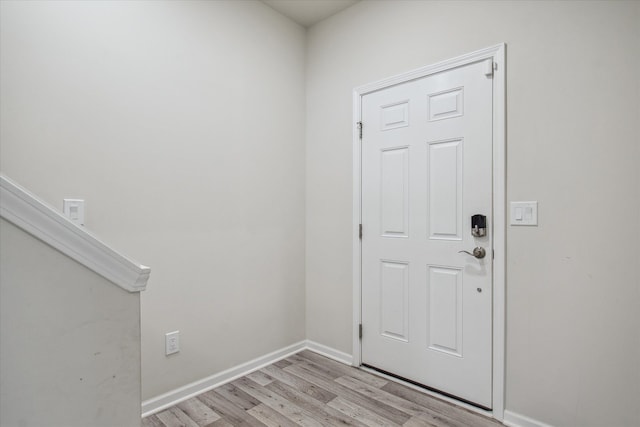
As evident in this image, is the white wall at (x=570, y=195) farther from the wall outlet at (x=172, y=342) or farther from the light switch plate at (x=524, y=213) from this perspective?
the wall outlet at (x=172, y=342)

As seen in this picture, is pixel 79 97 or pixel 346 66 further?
pixel 346 66

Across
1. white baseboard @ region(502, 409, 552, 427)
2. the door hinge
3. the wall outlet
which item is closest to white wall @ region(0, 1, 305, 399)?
the wall outlet

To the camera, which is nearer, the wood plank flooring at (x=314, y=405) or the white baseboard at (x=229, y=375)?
the wood plank flooring at (x=314, y=405)

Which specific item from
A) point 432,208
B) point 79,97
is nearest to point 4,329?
point 79,97

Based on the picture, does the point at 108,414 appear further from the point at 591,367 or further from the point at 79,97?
the point at 591,367

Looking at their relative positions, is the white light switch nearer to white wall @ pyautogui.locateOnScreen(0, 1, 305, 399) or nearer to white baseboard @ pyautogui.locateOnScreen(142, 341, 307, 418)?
white wall @ pyautogui.locateOnScreen(0, 1, 305, 399)

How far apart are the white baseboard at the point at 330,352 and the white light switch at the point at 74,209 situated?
2.00 metres

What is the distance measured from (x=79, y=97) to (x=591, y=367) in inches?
117

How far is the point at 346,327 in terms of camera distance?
2.75 meters

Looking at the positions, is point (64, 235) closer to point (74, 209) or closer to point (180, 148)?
point (74, 209)

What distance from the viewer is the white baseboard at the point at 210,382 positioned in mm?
2057

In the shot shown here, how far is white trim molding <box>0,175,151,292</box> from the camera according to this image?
0.81m

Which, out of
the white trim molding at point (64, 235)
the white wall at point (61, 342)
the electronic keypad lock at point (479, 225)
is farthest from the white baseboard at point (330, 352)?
the white trim molding at point (64, 235)

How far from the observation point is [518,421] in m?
1.91
